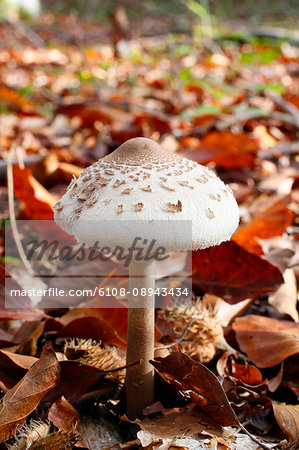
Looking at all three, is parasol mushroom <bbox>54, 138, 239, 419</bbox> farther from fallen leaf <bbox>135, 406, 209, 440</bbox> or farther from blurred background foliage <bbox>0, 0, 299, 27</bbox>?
blurred background foliage <bbox>0, 0, 299, 27</bbox>

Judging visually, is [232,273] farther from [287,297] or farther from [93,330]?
[93,330]

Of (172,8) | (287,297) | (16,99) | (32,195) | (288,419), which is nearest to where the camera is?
(288,419)

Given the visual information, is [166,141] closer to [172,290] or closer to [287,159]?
[287,159]

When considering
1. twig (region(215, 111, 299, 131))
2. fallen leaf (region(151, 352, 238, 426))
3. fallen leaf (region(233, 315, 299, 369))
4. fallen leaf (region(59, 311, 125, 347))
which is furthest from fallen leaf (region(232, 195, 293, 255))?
twig (region(215, 111, 299, 131))

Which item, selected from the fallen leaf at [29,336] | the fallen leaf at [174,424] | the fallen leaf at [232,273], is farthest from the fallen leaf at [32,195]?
the fallen leaf at [174,424]

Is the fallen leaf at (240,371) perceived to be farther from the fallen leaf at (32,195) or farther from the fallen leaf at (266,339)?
the fallen leaf at (32,195)

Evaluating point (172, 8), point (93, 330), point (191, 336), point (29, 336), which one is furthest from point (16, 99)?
point (172, 8)
